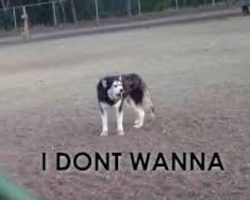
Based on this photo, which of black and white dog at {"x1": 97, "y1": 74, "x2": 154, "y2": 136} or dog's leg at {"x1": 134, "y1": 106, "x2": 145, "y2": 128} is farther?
dog's leg at {"x1": 134, "y1": 106, "x2": 145, "y2": 128}

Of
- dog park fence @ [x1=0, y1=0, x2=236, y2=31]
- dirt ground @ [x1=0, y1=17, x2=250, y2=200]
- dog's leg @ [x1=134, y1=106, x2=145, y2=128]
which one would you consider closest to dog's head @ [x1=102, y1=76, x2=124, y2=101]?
dirt ground @ [x1=0, y1=17, x2=250, y2=200]

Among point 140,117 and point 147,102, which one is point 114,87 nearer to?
point 140,117

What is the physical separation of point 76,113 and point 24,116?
37.9 inches

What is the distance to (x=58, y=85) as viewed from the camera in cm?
1792

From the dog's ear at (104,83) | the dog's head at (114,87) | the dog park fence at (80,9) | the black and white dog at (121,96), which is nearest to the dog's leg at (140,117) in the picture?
the black and white dog at (121,96)

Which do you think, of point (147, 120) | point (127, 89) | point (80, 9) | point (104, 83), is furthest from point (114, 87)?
point (80, 9)

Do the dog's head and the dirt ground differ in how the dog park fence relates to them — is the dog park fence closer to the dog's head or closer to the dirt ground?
the dirt ground

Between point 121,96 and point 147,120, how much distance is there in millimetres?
1331

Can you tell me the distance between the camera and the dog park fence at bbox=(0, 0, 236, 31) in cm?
5559

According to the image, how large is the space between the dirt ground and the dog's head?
544 mm

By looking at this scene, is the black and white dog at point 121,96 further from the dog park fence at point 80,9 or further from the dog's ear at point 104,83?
the dog park fence at point 80,9

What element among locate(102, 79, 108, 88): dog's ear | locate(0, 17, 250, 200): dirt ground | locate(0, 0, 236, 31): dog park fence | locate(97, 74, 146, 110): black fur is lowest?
locate(0, 0, 236, 31): dog park fence

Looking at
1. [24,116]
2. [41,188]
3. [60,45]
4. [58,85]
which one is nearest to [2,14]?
[60,45]

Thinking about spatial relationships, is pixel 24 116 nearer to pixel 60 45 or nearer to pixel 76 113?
pixel 76 113
